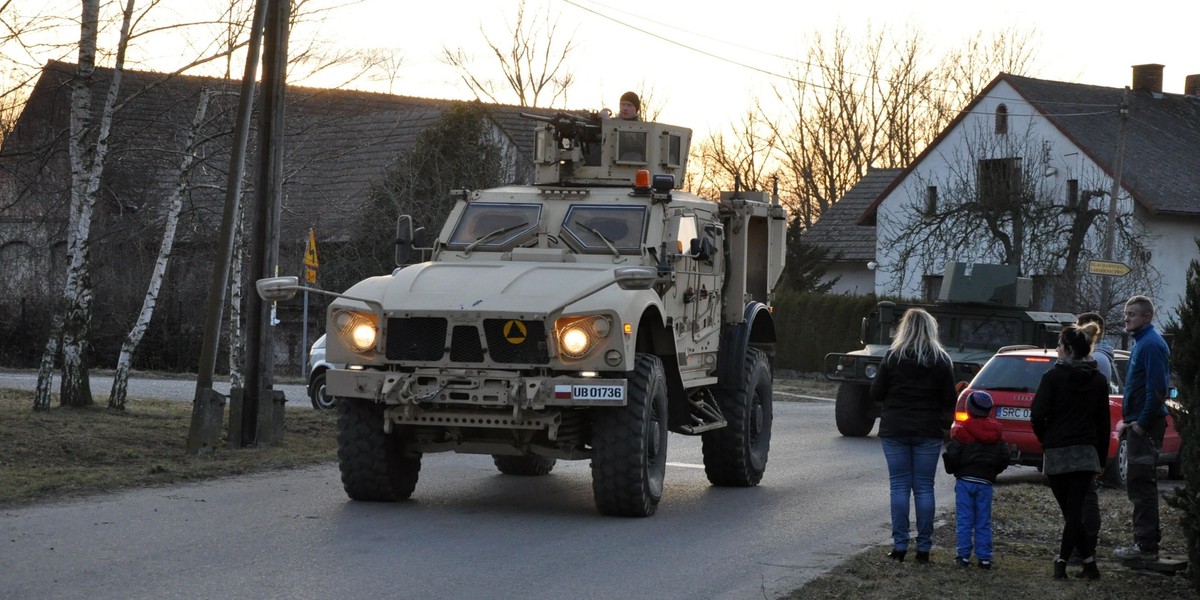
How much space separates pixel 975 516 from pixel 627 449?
2570 mm

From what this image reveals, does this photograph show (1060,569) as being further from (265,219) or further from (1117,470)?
(265,219)

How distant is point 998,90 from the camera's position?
152 ft

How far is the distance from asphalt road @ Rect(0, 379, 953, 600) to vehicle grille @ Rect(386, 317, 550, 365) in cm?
115

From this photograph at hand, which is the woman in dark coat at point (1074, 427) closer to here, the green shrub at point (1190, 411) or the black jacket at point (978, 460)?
the black jacket at point (978, 460)

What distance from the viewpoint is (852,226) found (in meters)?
54.4

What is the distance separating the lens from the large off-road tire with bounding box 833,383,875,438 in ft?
67.3

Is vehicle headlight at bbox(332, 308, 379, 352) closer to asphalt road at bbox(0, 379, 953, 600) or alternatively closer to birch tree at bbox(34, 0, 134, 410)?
asphalt road at bbox(0, 379, 953, 600)

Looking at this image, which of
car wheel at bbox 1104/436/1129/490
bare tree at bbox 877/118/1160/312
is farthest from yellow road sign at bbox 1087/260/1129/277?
car wheel at bbox 1104/436/1129/490

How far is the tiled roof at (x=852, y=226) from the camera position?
53250 mm

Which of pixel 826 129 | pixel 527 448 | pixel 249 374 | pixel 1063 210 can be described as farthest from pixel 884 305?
pixel 826 129

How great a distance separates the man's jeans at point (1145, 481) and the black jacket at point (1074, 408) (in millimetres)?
306

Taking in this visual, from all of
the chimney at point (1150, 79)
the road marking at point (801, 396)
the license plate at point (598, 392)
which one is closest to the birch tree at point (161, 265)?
the license plate at point (598, 392)

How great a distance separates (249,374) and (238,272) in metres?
6.69

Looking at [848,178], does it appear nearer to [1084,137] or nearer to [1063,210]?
[1084,137]
